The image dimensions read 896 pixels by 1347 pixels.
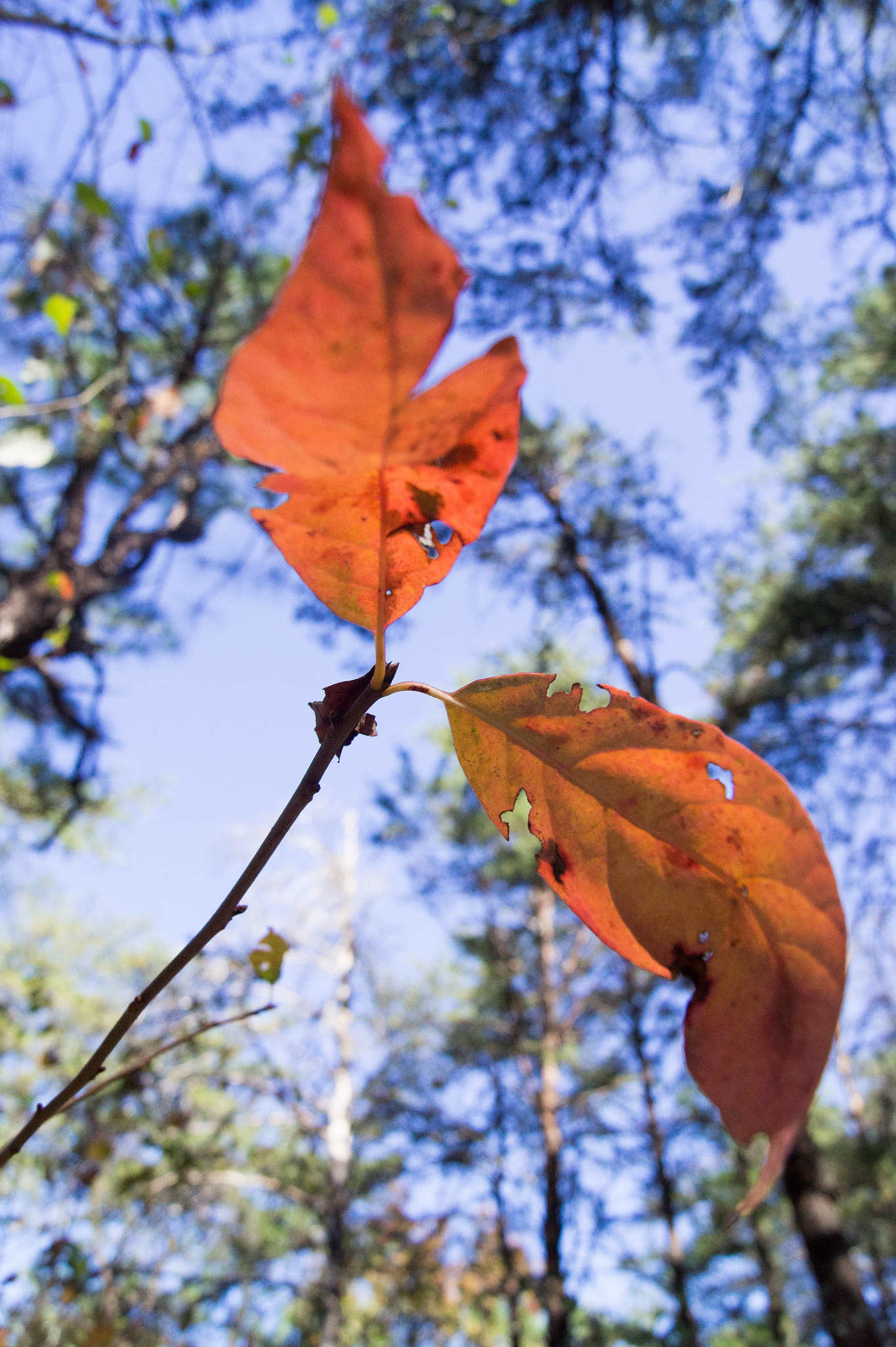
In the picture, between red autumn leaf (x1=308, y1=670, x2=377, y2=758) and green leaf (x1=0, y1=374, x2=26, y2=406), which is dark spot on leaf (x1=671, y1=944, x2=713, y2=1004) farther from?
green leaf (x1=0, y1=374, x2=26, y2=406)

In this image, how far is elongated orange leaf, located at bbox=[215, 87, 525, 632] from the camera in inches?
11.0

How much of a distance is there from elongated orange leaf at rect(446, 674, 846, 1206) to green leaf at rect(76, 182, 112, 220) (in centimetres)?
230

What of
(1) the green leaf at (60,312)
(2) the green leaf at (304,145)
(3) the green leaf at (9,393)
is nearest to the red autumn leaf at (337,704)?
(3) the green leaf at (9,393)

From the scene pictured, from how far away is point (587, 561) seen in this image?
6355 millimetres

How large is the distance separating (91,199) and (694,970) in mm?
2539

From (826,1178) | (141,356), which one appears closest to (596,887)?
(826,1178)

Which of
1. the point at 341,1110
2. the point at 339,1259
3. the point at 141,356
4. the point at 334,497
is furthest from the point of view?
the point at 141,356

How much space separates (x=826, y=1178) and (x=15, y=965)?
32.9ft

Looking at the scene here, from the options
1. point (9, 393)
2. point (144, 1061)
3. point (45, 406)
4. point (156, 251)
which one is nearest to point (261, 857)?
point (144, 1061)

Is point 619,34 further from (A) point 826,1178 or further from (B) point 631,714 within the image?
(A) point 826,1178

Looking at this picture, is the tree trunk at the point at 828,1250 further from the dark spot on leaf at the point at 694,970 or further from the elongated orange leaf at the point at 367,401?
the elongated orange leaf at the point at 367,401

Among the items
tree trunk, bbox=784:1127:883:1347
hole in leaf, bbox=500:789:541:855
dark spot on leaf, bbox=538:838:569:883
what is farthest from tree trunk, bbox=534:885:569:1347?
dark spot on leaf, bbox=538:838:569:883

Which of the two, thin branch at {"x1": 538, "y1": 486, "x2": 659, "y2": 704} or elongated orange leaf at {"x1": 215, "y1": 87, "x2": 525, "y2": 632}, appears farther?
thin branch at {"x1": 538, "y1": 486, "x2": 659, "y2": 704}

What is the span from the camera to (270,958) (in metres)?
0.83
